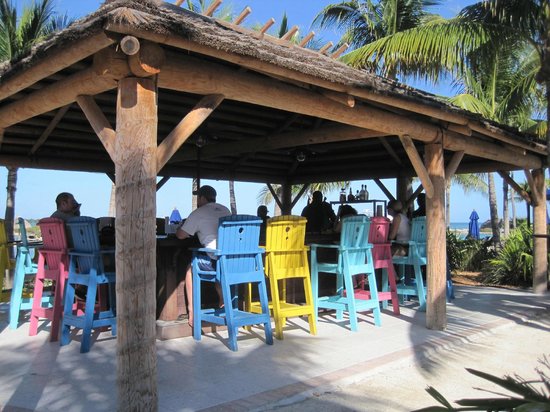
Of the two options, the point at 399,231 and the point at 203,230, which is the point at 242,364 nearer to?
the point at 203,230

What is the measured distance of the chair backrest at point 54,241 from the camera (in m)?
5.39

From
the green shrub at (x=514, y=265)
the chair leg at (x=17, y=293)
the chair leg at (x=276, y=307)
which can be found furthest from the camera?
the green shrub at (x=514, y=265)

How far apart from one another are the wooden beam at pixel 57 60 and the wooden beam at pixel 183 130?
0.74 meters

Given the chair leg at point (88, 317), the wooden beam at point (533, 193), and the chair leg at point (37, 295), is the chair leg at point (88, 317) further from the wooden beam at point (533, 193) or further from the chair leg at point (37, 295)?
the wooden beam at point (533, 193)

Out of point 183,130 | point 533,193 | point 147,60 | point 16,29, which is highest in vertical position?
point 16,29

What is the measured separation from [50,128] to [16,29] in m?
6.63

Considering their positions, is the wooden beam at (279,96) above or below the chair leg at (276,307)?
above

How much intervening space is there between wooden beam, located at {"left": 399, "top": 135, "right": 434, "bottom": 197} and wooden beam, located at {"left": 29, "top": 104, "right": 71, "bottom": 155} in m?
4.01

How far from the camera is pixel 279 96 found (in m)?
4.79

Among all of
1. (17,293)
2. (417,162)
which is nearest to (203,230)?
(17,293)

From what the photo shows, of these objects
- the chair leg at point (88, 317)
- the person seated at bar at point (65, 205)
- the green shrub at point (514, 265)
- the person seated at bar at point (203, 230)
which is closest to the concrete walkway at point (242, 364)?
the chair leg at point (88, 317)

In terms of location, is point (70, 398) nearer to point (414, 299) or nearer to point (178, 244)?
point (178, 244)

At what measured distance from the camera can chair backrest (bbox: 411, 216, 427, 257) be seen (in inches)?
302

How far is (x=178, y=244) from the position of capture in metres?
5.80
